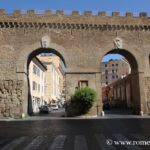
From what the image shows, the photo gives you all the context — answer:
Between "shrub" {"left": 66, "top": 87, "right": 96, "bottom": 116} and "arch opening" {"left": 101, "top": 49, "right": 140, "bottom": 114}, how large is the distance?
4.57 metres

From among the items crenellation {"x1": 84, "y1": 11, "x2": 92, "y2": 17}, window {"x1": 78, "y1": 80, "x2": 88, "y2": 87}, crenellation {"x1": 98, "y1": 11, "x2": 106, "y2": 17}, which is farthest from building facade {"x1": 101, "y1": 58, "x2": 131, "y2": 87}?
window {"x1": 78, "y1": 80, "x2": 88, "y2": 87}

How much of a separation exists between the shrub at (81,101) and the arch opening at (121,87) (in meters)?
4.57

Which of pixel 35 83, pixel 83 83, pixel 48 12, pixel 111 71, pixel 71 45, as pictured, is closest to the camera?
pixel 71 45

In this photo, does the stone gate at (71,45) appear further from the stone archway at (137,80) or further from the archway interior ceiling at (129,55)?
the archway interior ceiling at (129,55)

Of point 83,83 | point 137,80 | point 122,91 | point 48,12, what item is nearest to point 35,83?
point 122,91

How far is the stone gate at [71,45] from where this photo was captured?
2914 cm

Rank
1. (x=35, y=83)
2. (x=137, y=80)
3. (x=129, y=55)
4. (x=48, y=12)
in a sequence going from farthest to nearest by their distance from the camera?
(x=35, y=83) → (x=129, y=55) → (x=137, y=80) → (x=48, y=12)

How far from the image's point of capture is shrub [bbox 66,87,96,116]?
1099 inches

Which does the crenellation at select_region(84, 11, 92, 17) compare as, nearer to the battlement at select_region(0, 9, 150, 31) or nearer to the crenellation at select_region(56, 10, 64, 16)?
the battlement at select_region(0, 9, 150, 31)

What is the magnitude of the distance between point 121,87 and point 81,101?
32.6 meters

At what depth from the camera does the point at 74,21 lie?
3002 cm

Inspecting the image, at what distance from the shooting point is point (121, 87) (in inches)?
2355

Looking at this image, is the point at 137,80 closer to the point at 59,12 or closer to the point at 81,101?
the point at 81,101

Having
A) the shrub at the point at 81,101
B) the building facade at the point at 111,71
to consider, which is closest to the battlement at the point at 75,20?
the shrub at the point at 81,101
